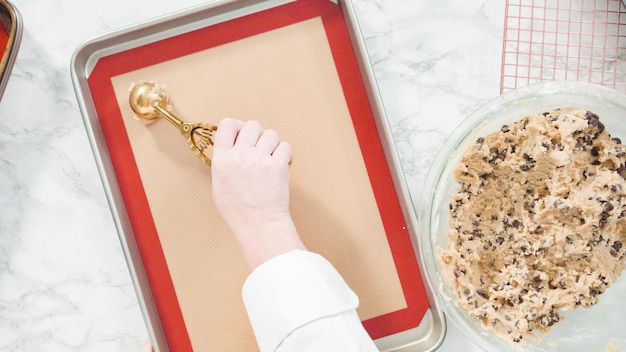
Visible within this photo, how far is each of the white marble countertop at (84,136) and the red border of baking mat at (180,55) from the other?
9 centimetres

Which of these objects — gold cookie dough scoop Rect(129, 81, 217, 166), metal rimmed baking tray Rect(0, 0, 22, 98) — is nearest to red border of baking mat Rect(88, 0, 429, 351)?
gold cookie dough scoop Rect(129, 81, 217, 166)

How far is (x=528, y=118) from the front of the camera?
624mm

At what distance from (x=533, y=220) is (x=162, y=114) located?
1.40ft

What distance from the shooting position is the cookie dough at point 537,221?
599 mm

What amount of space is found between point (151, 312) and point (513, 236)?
42 cm

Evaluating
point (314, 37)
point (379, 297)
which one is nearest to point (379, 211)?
point (379, 297)

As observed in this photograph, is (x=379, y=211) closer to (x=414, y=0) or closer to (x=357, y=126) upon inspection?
(x=357, y=126)

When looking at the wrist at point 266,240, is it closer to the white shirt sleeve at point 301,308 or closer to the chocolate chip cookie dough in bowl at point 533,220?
the white shirt sleeve at point 301,308

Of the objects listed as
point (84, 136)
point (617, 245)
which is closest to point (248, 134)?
point (84, 136)

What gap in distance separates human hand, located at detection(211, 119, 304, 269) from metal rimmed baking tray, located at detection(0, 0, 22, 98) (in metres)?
0.31

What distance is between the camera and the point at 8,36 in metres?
0.77

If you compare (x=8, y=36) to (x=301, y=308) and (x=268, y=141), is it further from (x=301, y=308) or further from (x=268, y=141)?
(x=301, y=308)

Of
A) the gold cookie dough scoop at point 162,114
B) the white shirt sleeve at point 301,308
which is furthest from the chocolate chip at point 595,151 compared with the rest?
the gold cookie dough scoop at point 162,114

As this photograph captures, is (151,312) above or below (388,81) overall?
below
